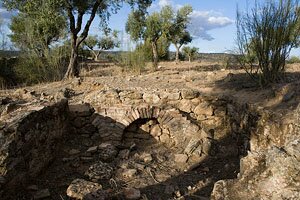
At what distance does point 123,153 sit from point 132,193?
168cm

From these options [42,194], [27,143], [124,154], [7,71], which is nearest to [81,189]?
[42,194]

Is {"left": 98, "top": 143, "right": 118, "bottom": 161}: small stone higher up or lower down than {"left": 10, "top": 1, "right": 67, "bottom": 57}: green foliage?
lower down

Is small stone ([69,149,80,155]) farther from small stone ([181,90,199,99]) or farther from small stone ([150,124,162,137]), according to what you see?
small stone ([181,90,199,99])

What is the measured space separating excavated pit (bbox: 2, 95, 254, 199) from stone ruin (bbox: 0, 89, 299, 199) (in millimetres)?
16

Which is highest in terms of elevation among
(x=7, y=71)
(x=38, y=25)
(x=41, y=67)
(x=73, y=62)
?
(x=38, y=25)

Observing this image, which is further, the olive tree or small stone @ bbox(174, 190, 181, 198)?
the olive tree

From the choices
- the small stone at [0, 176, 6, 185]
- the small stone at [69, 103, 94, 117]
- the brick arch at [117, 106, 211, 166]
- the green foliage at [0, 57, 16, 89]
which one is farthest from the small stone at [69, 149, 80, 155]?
the green foliage at [0, 57, 16, 89]

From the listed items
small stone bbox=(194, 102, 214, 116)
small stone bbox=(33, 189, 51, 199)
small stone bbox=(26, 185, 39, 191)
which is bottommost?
small stone bbox=(33, 189, 51, 199)

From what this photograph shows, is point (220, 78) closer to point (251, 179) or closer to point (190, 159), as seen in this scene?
point (190, 159)

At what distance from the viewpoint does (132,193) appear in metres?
4.98

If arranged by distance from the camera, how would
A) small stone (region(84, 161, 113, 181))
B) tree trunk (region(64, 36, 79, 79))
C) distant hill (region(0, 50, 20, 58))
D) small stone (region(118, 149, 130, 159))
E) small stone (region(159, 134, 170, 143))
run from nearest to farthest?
small stone (region(84, 161, 113, 181)), small stone (region(118, 149, 130, 159)), small stone (region(159, 134, 170, 143)), tree trunk (region(64, 36, 79, 79)), distant hill (region(0, 50, 20, 58))

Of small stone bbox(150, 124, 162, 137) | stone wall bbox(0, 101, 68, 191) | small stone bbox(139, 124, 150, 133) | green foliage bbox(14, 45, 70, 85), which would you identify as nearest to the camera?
stone wall bbox(0, 101, 68, 191)

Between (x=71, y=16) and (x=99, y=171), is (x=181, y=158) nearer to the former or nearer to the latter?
(x=99, y=171)

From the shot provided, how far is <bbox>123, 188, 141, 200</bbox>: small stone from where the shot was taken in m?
4.91
